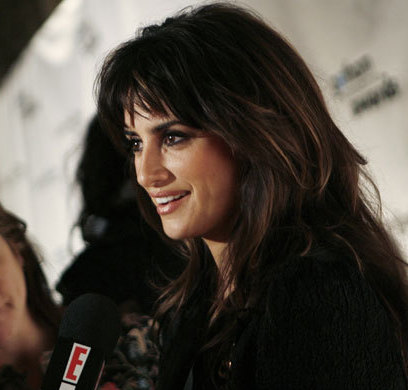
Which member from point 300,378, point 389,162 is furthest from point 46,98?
point 300,378

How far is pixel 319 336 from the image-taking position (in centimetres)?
83

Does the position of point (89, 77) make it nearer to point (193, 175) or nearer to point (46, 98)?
point (46, 98)

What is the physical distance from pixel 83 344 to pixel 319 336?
0.96ft

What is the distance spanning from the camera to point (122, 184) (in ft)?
6.20

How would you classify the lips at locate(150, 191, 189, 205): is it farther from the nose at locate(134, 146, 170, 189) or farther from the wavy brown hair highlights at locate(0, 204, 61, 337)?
the wavy brown hair highlights at locate(0, 204, 61, 337)

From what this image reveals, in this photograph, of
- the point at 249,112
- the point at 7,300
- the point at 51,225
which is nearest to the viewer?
the point at 249,112

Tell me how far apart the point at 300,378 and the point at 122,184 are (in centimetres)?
115

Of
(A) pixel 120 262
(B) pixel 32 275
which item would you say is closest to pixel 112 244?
(A) pixel 120 262

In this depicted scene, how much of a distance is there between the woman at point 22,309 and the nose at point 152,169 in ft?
1.14

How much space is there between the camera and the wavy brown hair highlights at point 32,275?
126cm

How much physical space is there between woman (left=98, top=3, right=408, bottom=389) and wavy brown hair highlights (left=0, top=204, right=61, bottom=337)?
Answer: 28 centimetres

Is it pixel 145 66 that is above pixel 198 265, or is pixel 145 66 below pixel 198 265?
above

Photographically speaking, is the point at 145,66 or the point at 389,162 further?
the point at 389,162

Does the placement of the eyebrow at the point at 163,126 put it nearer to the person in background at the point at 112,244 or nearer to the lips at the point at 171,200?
the lips at the point at 171,200
